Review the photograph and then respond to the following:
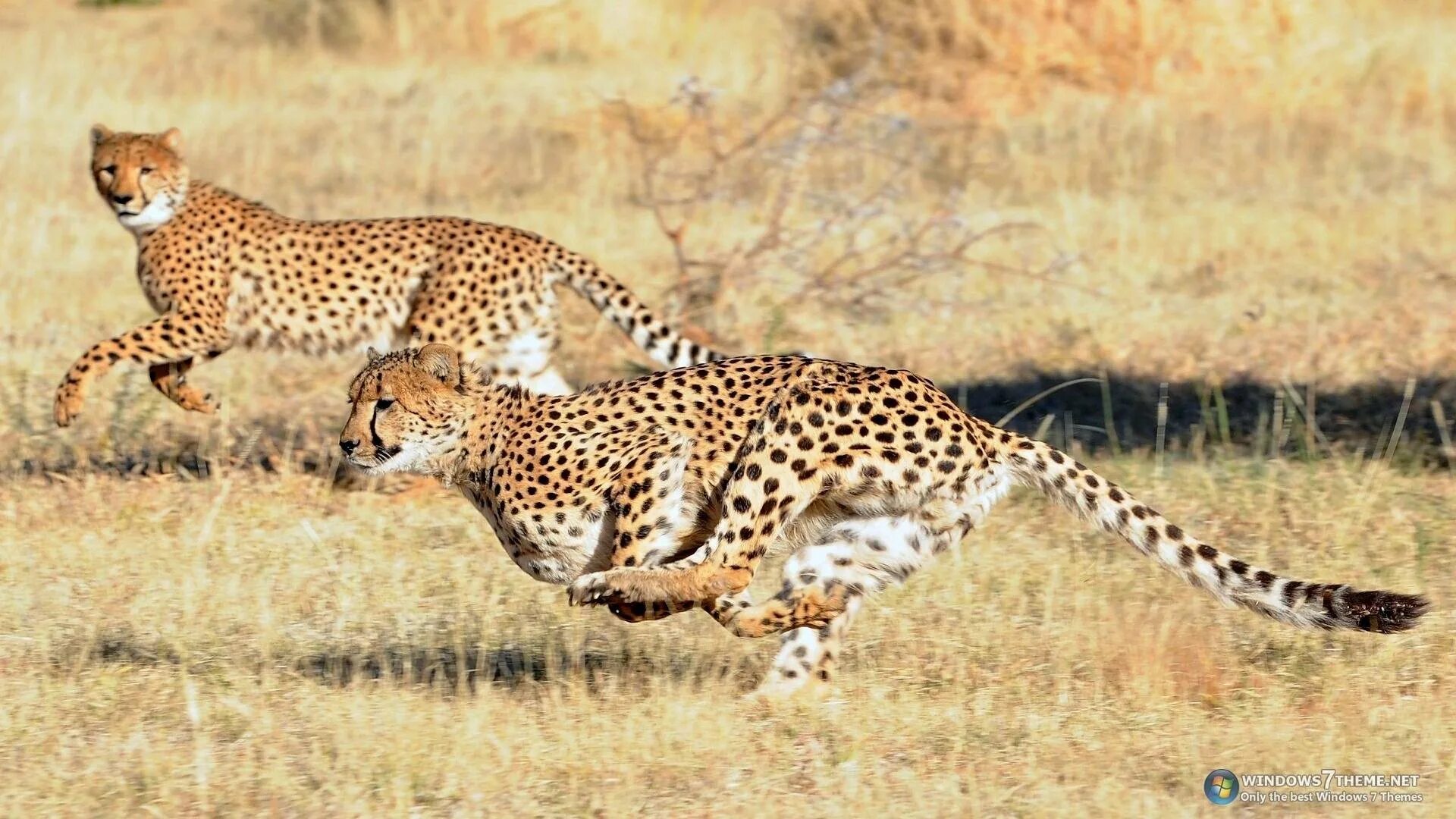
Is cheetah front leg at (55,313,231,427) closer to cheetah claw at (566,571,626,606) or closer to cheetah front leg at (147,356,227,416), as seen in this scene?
cheetah front leg at (147,356,227,416)

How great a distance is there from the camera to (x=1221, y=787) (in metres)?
4.28

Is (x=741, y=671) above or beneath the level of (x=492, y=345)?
beneath

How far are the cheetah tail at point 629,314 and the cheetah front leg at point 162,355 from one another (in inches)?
45.7

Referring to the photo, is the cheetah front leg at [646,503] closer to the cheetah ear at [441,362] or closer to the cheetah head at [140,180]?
Answer: the cheetah ear at [441,362]

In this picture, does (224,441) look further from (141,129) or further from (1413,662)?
(141,129)

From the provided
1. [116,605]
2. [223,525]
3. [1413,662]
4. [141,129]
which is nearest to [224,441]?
[223,525]

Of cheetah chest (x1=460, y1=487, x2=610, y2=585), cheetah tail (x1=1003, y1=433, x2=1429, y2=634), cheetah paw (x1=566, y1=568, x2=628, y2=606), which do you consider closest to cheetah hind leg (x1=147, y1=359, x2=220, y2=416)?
cheetah chest (x1=460, y1=487, x2=610, y2=585)

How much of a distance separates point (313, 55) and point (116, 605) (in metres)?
11.0

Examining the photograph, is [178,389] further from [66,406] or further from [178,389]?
[66,406]

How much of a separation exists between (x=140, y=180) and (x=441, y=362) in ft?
8.60

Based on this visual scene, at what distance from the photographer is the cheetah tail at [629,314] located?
6781 millimetres

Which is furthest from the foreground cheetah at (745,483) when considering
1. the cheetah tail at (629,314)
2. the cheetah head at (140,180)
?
the cheetah head at (140,180)

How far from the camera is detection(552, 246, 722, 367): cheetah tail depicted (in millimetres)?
6781

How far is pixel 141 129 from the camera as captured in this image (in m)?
12.4
